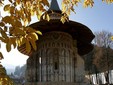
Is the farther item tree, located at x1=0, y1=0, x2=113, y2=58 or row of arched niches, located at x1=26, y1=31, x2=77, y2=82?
row of arched niches, located at x1=26, y1=31, x2=77, y2=82

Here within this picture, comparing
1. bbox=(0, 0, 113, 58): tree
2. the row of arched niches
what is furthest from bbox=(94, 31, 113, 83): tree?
bbox=(0, 0, 113, 58): tree

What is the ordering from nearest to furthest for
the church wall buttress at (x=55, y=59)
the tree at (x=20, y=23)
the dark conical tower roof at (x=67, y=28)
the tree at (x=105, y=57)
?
the tree at (x=20, y=23) < the dark conical tower roof at (x=67, y=28) < the church wall buttress at (x=55, y=59) < the tree at (x=105, y=57)

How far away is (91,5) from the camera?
6.20 m

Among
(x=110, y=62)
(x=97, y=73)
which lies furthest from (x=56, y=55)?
(x=97, y=73)

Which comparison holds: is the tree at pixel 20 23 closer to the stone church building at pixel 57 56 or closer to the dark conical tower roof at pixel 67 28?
the dark conical tower roof at pixel 67 28

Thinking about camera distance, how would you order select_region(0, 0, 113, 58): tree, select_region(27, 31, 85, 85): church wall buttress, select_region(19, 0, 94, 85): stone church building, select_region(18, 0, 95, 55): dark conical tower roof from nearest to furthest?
1. select_region(0, 0, 113, 58): tree
2. select_region(18, 0, 95, 55): dark conical tower roof
3. select_region(19, 0, 94, 85): stone church building
4. select_region(27, 31, 85, 85): church wall buttress

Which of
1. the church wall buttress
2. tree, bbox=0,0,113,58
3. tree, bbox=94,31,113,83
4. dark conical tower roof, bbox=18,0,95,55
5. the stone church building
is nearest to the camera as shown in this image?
tree, bbox=0,0,113,58

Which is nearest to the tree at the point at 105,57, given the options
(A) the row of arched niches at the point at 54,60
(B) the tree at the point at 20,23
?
(A) the row of arched niches at the point at 54,60

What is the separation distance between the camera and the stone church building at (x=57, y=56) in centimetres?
2144

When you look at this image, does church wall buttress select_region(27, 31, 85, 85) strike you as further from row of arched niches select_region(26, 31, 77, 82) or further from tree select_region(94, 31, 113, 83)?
tree select_region(94, 31, 113, 83)

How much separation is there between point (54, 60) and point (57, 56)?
0.38m

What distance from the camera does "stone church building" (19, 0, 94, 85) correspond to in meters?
21.4

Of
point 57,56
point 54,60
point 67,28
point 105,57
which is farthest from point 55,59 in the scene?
point 105,57

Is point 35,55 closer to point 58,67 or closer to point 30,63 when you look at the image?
point 30,63
